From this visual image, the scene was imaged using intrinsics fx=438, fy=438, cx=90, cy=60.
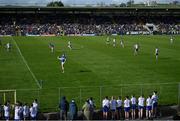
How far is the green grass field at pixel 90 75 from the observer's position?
97.6 ft

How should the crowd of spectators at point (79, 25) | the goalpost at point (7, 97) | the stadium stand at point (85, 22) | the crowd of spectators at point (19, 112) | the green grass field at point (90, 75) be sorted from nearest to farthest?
the crowd of spectators at point (19, 112) → the goalpost at point (7, 97) → the green grass field at point (90, 75) → the crowd of spectators at point (79, 25) → the stadium stand at point (85, 22)

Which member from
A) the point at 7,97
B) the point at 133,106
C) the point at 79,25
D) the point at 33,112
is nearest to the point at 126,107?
the point at 133,106

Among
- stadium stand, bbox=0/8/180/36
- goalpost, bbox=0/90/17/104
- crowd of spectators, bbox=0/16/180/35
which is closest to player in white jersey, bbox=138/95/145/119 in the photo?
goalpost, bbox=0/90/17/104

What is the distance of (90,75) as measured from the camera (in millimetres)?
37062

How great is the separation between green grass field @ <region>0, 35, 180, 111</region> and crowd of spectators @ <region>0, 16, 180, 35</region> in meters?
42.5

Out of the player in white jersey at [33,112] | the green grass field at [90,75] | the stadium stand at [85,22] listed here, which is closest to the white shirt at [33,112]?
the player in white jersey at [33,112]

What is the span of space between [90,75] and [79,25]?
68229 millimetres

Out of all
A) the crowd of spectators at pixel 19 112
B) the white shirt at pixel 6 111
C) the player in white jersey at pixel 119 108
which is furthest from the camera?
the player in white jersey at pixel 119 108

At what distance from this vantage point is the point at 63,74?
124 ft

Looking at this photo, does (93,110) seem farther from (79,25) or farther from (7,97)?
(79,25)

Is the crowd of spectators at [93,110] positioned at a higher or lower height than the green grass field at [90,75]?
higher

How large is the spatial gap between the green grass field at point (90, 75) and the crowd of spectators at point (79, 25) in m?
42.5

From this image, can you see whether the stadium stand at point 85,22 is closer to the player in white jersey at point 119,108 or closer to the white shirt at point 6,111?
the player in white jersey at point 119,108

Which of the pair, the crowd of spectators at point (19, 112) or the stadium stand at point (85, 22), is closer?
the crowd of spectators at point (19, 112)
